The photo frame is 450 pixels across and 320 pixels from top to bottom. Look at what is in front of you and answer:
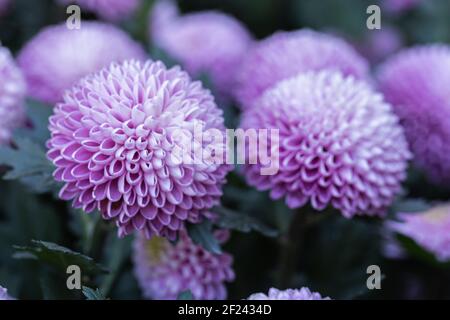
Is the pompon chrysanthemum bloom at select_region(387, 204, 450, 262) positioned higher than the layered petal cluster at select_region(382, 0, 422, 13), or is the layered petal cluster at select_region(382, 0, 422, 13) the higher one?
the layered petal cluster at select_region(382, 0, 422, 13)

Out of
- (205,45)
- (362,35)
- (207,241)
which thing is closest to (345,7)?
(362,35)

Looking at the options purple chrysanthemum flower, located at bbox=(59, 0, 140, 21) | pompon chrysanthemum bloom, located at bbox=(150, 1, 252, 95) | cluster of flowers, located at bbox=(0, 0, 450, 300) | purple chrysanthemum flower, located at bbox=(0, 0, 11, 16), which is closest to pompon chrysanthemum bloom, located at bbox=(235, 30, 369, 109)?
cluster of flowers, located at bbox=(0, 0, 450, 300)

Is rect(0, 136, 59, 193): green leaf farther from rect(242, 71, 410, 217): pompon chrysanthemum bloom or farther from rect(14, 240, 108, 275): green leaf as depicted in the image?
rect(242, 71, 410, 217): pompon chrysanthemum bloom

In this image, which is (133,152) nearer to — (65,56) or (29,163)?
(29,163)

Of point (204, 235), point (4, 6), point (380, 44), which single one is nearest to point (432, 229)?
point (204, 235)

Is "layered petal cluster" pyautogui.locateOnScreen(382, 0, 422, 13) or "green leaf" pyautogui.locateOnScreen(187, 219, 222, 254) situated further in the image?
"layered petal cluster" pyautogui.locateOnScreen(382, 0, 422, 13)
